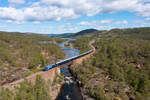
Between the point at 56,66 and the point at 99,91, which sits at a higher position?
the point at 56,66

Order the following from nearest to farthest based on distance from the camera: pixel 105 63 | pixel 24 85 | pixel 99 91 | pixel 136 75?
1. pixel 24 85
2. pixel 99 91
3. pixel 136 75
4. pixel 105 63

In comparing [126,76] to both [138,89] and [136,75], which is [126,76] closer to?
[136,75]

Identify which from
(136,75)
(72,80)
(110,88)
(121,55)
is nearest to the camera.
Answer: (110,88)

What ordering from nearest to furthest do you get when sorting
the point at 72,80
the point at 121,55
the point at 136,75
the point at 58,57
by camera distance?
the point at 136,75, the point at 72,80, the point at 121,55, the point at 58,57

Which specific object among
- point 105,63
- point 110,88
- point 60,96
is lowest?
point 60,96

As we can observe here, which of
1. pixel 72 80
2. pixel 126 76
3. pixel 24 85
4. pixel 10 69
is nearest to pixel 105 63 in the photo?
pixel 126 76

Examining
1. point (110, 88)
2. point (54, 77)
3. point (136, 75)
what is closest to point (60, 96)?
point (54, 77)

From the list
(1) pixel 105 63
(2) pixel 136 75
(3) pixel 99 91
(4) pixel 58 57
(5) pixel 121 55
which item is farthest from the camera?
(4) pixel 58 57

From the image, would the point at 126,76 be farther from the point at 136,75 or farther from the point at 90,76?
the point at 90,76

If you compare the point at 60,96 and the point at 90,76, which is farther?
the point at 90,76
